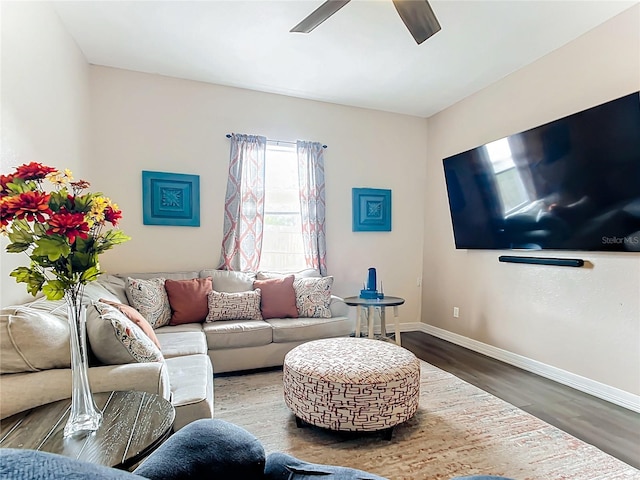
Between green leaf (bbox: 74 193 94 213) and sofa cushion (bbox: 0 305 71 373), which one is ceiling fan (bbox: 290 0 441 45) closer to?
green leaf (bbox: 74 193 94 213)

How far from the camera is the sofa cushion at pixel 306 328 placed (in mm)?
3191

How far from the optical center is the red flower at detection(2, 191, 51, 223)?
3.24 ft

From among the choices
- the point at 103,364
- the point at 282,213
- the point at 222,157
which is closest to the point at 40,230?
the point at 103,364

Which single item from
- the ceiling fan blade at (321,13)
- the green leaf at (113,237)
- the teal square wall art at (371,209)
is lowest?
the green leaf at (113,237)

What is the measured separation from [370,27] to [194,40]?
4.84ft

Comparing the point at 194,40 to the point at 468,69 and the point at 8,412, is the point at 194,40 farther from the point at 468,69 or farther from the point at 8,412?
the point at 8,412

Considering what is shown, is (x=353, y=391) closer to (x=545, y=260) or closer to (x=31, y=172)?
(x=31, y=172)

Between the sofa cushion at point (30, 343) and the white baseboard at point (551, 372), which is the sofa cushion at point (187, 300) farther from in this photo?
the white baseboard at point (551, 372)

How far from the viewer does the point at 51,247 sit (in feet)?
3.45

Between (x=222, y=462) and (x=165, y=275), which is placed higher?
(x=165, y=275)

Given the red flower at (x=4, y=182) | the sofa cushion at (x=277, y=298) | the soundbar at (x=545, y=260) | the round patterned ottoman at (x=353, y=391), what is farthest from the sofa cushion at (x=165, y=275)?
the soundbar at (x=545, y=260)

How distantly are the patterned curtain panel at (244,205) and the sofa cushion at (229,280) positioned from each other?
0.61 feet

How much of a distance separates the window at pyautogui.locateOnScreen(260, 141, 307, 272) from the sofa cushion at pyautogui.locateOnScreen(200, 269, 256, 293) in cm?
45

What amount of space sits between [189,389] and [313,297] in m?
1.86
